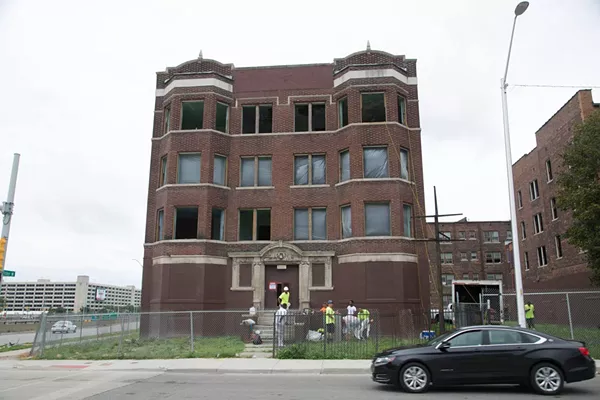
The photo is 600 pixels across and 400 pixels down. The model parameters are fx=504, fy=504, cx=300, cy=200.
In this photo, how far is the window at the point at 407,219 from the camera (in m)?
24.2

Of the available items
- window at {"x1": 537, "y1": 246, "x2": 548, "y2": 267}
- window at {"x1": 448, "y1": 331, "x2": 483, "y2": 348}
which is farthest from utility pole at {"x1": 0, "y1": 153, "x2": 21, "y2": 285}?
window at {"x1": 537, "y1": 246, "x2": 548, "y2": 267}

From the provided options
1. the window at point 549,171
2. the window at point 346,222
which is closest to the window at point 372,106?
the window at point 346,222

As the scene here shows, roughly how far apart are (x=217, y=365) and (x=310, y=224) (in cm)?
1134

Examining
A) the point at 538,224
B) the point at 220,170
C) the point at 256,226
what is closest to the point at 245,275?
the point at 256,226

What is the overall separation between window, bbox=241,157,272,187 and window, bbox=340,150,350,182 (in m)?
3.73

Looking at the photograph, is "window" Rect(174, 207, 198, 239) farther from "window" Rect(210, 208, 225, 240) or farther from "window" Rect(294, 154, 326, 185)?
"window" Rect(294, 154, 326, 185)

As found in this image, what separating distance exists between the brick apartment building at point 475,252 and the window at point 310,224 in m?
38.5

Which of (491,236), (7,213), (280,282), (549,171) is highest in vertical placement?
(549,171)

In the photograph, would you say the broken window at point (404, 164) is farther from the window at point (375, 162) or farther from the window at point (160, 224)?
the window at point (160, 224)

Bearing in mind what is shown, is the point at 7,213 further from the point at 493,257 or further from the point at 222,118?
the point at 493,257

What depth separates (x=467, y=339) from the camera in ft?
35.7

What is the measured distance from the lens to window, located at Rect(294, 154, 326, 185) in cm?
2589

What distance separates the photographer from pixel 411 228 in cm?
2448

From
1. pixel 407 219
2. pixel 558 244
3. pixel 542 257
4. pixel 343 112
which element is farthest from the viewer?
pixel 542 257
